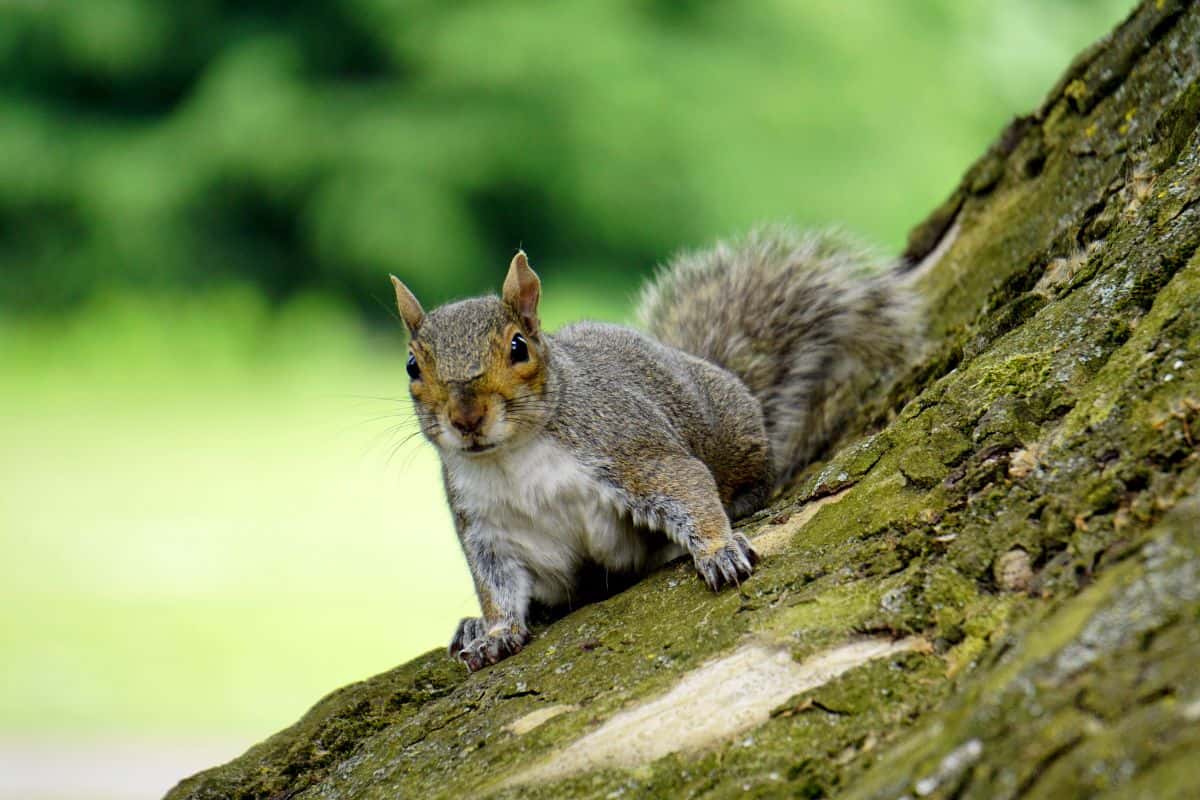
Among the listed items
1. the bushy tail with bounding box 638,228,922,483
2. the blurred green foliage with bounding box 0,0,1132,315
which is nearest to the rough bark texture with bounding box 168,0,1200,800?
the bushy tail with bounding box 638,228,922,483

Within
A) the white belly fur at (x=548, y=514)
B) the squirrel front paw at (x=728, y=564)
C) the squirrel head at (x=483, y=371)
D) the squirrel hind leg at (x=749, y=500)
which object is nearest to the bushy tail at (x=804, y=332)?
the squirrel hind leg at (x=749, y=500)

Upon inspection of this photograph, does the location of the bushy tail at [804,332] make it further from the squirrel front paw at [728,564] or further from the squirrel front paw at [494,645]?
the squirrel front paw at [728,564]

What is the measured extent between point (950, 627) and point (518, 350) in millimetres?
956

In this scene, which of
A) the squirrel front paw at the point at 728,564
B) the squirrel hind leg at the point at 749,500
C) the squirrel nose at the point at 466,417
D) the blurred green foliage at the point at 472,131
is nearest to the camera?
the squirrel front paw at the point at 728,564

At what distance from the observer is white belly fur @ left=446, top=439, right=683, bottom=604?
2217 millimetres

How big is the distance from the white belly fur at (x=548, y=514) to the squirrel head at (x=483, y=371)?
63 millimetres

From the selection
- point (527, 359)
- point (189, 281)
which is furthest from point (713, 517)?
point (189, 281)

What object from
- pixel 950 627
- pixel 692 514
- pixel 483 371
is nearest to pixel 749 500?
pixel 692 514

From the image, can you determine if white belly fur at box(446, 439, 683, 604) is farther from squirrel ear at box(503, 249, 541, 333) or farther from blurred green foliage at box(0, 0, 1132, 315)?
blurred green foliage at box(0, 0, 1132, 315)

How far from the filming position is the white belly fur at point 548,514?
7.27 feet

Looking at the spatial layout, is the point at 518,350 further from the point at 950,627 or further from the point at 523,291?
the point at 950,627

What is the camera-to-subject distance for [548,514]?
225 centimetres

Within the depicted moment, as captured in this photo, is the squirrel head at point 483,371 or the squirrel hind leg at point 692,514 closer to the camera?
the squirrel hind leg at point 692,514

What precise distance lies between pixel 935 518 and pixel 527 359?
794 millimetres
